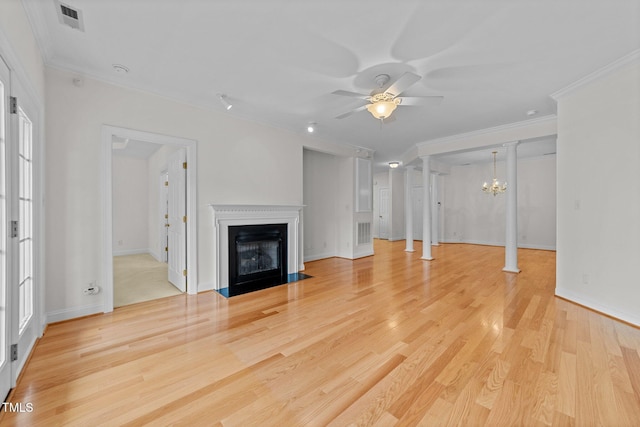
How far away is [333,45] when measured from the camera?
8.07 feet

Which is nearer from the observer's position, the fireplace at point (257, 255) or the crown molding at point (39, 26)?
the crown molding at point (39, 26)

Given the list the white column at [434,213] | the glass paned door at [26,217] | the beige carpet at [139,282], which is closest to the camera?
the glass paned door at [26,217]

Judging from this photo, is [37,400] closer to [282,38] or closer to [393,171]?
[282,38]

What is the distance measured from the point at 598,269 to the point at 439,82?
2919 mm

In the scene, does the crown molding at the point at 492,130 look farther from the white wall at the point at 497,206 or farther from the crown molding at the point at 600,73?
the white wall at the point at 497,206

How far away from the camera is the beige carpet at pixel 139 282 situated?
3595 mm

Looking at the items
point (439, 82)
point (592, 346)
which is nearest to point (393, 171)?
point (439, 82)

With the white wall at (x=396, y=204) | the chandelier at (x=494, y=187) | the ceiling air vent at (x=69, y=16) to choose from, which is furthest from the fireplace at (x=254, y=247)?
the chandelier at (x=494, y=187)

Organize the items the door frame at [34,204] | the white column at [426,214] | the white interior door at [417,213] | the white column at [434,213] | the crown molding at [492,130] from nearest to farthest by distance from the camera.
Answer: the door frame at [34,204] → the crown molding at [492,130] → the white column at [426,214] → the white column at [434,213] → the white interior door at [417,213]

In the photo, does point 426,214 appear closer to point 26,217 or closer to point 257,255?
point 257,255

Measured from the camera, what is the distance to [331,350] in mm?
2225

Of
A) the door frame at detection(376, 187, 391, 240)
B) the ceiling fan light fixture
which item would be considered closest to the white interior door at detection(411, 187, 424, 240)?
the door frame at detection(376, 187, 391, 240)

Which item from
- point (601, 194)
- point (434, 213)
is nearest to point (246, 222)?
point (601, 194)

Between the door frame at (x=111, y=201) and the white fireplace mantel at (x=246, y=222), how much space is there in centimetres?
29
